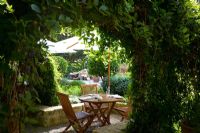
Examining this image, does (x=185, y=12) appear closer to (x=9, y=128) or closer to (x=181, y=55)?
(x=181, y=55)

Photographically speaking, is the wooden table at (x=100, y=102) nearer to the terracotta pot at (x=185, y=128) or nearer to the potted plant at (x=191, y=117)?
the potted plant at (x=191, y=117)

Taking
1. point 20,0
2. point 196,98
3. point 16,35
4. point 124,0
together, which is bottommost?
point 196,98

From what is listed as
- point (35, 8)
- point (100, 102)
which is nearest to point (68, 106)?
point (100, 102)

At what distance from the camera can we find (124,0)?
8.39 ft

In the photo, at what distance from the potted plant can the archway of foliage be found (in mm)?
95

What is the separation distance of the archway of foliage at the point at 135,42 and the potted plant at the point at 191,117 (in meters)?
0.09

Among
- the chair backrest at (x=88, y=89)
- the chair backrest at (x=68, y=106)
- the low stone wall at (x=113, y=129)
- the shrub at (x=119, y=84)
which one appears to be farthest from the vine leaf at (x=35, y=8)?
the shrub at (x=119, y=84)

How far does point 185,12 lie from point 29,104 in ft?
7.81

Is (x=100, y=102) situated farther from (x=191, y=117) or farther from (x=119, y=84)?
(x=119, y=84)

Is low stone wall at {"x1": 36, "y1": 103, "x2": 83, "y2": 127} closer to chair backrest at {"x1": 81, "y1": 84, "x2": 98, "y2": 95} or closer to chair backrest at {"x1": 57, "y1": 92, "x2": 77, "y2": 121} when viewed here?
chair backrest at {"x1": 57, "y1": 92, "x2": 77, "y2": 121}

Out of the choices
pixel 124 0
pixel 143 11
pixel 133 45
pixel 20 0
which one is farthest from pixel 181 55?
pixel 20 0

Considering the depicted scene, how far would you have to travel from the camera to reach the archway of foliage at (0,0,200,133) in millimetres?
1365

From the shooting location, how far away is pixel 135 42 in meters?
3.63

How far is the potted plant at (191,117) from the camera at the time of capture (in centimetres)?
364
